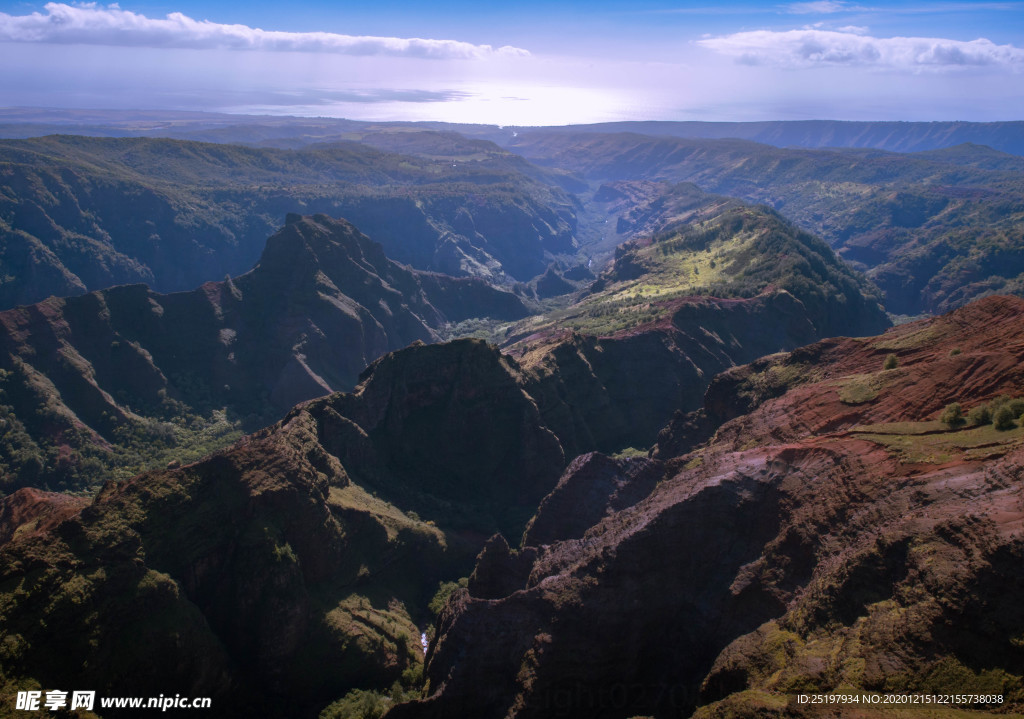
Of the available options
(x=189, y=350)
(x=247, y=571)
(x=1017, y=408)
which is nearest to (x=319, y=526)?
(x=247, y=571)

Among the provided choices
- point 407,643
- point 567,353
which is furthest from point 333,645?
point 567,353

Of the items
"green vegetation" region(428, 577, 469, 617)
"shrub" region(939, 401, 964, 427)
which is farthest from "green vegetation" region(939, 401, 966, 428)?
"green vegetation" region(428, 577, 469, 617)

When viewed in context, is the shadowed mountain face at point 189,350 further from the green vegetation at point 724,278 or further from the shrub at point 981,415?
the shrub at point 981,415

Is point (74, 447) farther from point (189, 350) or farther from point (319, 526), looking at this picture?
point (319, 526)

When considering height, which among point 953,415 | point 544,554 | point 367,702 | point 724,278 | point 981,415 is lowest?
point 367,702

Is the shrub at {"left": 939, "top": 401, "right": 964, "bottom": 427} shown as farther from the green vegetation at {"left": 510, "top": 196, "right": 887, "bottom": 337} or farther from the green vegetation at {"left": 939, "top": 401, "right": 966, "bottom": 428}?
the green vegetation at {"left": 510, "top": 196, "right": 887, "bottom": 337}
